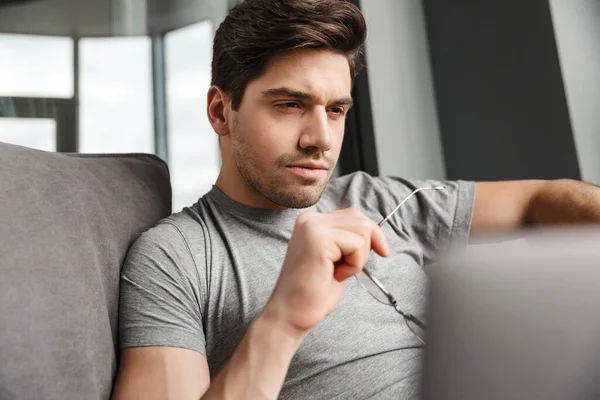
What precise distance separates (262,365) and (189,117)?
1.10m

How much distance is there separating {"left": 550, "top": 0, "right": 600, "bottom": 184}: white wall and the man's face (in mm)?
733

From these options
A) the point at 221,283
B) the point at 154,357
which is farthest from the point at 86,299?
the point at 221,283

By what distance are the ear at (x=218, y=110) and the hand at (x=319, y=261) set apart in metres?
0.55

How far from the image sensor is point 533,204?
3.71 feet

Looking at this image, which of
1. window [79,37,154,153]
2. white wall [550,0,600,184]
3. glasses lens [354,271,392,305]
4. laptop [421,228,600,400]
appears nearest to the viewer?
laptop [421,228,600,400]

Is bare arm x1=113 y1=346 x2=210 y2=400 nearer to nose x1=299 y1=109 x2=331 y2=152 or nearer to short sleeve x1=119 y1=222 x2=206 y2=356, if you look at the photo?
short sleeve x1=119 y1=222 x2=206 y2=356

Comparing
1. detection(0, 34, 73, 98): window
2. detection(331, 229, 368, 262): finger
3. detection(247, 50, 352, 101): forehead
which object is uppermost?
detection(0, 34, 73, 98): window

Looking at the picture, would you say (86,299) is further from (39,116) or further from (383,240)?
(39,116)

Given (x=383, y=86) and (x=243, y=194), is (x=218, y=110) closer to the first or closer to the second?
(x=243, y=194)

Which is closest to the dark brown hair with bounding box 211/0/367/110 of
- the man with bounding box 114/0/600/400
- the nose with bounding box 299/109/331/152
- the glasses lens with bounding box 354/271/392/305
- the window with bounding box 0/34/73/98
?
the man with bounding box 114/0/600/400

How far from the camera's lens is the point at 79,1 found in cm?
149

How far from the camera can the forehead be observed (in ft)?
3.19

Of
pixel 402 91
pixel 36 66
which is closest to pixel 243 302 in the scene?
pixel 36 66

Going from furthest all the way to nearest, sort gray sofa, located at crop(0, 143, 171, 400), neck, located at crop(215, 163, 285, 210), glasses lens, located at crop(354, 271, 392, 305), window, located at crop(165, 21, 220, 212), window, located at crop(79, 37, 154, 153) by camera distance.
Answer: window, located at crop(165, 21, 220, 212) → window, located at crop(79, 37, 154, 153) → neck, located at crop(215, 163, 285, 210) → glasses lens, located at crop(354, 271, 392, 305) → gray sofa, located at crop(0, 143, 171, 400)
